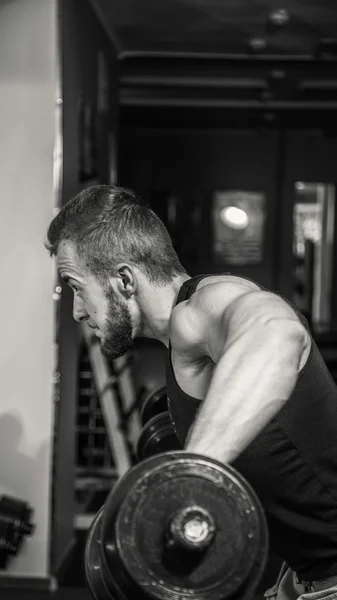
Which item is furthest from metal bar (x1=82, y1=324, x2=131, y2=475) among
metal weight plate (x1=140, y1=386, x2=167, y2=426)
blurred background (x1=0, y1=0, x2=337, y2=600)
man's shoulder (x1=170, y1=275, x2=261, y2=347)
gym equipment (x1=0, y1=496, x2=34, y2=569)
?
man's shoulder (x1=170, y1=275, x2=261, y2=347)

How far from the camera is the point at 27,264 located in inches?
128

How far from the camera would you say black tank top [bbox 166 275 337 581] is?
1.20 metres

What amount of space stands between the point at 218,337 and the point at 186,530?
0.93 ft

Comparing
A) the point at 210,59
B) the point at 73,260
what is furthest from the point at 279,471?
the point at 210,59

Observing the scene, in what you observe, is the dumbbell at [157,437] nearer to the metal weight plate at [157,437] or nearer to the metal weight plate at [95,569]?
the metal weight plate at [157,437]

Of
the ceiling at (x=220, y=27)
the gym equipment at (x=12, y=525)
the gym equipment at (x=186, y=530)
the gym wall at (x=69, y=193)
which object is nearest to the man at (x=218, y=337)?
the gym equipment at (x=186, y=530)

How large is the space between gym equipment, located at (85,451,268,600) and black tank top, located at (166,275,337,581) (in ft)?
0.94

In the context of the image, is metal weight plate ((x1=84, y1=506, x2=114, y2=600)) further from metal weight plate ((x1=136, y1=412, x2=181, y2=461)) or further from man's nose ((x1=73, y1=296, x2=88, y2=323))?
metal weight plate ((x1=136, y1=412, x2=181, y2=461))

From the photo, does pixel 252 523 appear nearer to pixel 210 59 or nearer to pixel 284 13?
pixel 284 13

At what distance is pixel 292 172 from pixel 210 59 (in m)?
2.97

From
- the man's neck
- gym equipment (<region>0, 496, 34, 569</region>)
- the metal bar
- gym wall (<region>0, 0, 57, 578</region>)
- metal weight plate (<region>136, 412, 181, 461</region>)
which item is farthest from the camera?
the metal bar

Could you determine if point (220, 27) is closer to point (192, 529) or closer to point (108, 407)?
point (108, 407)

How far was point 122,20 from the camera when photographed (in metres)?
4.52

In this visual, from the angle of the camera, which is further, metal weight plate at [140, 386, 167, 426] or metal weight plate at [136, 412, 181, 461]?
metal weight plate at [140, 386, 167, 426]
